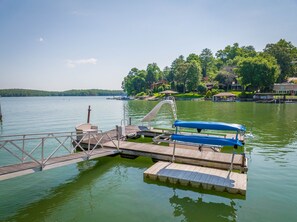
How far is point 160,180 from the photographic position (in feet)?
34.7

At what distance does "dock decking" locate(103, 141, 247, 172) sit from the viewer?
11758 millimetres

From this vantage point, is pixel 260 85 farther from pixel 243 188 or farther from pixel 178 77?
pixel 243 188

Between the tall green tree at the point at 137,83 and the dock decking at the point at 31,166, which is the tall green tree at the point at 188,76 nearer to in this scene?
the tall green tree at the point at 137,83

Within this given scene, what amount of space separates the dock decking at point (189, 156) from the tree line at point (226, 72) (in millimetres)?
76018

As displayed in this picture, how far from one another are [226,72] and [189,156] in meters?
95.0

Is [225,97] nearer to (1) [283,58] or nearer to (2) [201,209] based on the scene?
(1) [283,58]

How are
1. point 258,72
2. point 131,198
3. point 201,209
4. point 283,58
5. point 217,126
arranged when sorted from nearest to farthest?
point 201,209, point 131,198, point 217,126, point 258,72, point 283,58

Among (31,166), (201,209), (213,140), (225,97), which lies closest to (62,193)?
(31,166)

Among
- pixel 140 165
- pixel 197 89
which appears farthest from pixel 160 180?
pixel 197 89

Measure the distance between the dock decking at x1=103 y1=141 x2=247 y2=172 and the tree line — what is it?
76018 mm

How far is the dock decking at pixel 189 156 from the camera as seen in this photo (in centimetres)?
1176

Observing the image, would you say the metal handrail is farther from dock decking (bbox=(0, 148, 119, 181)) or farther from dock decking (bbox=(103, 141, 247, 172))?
dock decking (bbox=(103, 141, 247, 172))

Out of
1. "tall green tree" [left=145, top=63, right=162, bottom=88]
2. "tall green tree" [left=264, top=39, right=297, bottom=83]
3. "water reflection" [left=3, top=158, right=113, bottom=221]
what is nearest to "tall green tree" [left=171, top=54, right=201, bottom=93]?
"tall green tree" [left=145, top=63, right=162, bottom=88]

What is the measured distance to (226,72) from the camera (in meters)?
100
